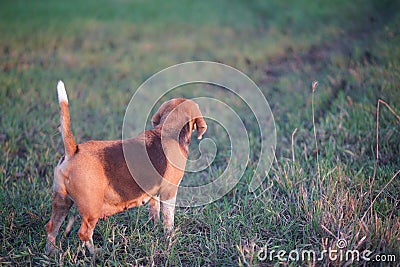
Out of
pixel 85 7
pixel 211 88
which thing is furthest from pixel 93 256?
pixel 85 7

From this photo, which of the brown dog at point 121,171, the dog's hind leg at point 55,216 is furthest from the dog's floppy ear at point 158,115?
the dog's hind leg at point 55,216

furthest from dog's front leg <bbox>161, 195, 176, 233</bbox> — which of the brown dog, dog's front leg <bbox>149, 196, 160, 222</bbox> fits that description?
dog's front leg <bbox>149, 196, 160, 222</bbox>

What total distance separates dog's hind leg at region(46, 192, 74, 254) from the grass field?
8cm

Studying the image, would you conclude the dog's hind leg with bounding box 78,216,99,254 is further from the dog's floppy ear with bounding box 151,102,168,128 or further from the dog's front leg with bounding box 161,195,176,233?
the dog's floppy ear with bounding box 151,102,168,128

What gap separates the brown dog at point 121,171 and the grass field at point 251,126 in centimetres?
28

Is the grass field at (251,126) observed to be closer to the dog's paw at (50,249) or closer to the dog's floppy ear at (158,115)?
the dog's paw at (50,249)

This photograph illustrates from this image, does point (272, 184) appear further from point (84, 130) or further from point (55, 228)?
point (84, 130)

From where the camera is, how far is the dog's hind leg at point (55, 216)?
12.1ft

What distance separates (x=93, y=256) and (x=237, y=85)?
5155 mm

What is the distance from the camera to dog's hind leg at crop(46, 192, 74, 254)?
368cm

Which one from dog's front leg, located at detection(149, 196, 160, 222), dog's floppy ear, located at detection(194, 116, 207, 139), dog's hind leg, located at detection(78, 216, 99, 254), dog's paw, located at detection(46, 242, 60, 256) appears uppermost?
dog's floppy ear, located at detection(194, 116, 207, 139)

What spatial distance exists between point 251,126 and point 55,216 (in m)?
3.63

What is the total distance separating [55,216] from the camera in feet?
12.4

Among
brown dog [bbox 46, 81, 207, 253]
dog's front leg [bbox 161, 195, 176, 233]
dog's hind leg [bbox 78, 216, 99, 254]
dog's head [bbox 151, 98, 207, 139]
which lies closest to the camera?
brown dog [bbox 46, 81, 207, 253]
